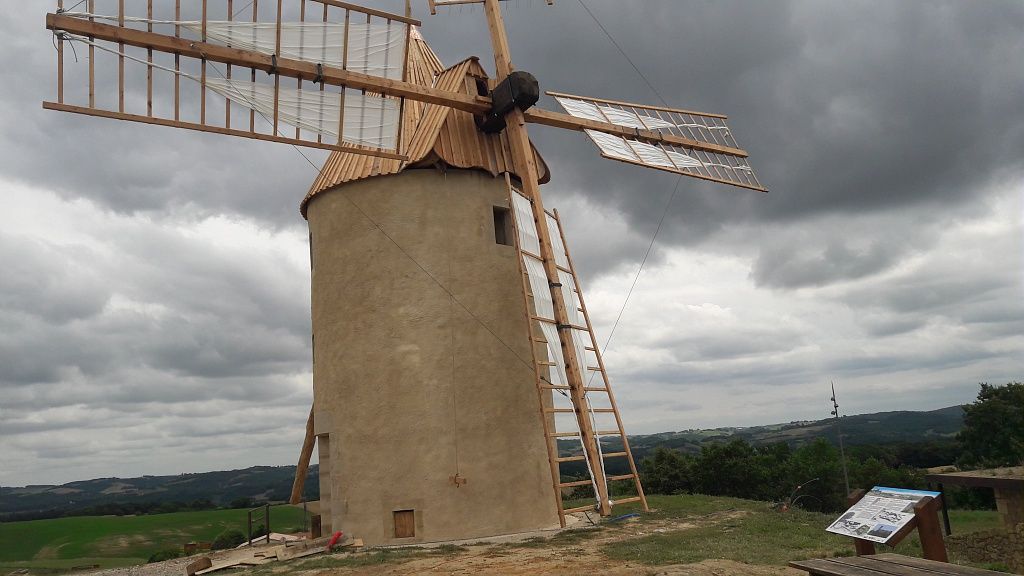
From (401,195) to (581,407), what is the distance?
15.3 ft

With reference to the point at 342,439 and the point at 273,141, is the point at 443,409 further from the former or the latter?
the point at 273,141

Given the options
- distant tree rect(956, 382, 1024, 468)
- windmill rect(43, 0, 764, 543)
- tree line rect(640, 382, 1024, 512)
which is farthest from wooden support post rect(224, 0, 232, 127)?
distant tree rect(956, 382, 1024, 468)

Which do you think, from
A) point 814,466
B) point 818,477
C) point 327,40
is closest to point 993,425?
point 814,466

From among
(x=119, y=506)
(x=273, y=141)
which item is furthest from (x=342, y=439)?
(x=119, y=506)

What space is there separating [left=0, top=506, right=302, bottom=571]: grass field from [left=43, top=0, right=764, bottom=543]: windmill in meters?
12.2

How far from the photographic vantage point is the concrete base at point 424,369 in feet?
36.8

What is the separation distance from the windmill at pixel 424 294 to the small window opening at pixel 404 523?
0.08 feet

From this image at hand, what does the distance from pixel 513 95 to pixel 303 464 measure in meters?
7.69

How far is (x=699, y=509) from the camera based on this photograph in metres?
13.6

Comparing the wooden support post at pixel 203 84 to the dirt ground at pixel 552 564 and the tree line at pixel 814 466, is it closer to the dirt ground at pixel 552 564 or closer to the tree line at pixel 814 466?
the dirt ground at pixel 552 564

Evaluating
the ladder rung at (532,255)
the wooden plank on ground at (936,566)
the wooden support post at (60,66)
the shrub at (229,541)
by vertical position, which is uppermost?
the wooden support post at (60,66)

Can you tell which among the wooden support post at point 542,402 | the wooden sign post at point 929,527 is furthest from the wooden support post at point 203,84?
the wooden sign post at point 929,527

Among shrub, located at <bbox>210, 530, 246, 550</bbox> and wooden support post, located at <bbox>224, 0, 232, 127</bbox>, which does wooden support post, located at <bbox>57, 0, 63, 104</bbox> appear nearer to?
wooden support post, located at <bbox>224, 0, 232, 127</bbox>

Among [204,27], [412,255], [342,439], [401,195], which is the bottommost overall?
[342,439]
